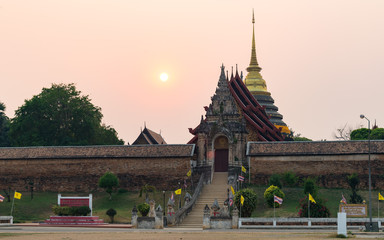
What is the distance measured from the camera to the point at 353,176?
6262 cm

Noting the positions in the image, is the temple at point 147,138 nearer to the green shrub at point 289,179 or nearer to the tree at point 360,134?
the tree at point 360,134

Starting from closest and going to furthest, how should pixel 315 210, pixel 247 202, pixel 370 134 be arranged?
pixel 315 210
pixel 247 202
pixel 370 134

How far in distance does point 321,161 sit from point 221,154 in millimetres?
9906

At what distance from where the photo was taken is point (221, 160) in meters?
68.9

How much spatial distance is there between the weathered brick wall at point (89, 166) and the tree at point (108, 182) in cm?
294

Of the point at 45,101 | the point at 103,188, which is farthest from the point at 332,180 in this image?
the point at 45,101

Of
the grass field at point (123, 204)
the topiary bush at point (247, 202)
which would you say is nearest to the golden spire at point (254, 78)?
the grass field at point (123, 204)

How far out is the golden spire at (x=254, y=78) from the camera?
9932 centimetres

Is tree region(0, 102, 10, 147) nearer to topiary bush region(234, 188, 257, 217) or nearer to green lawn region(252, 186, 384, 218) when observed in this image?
green lawn region(252, 186, 384, 218)

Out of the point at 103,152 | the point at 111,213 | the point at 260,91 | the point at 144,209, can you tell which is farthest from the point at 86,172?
the point at 260,91

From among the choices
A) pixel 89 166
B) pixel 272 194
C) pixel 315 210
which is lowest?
pixel 315 210

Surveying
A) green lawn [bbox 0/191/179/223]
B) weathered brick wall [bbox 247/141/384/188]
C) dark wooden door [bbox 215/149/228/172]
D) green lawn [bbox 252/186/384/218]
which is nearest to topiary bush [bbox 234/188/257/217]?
green lawn [bbox 252/186/384/218]

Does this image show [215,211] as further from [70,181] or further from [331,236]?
[70,181]

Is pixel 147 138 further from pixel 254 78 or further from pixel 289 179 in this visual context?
pixel 289 179
